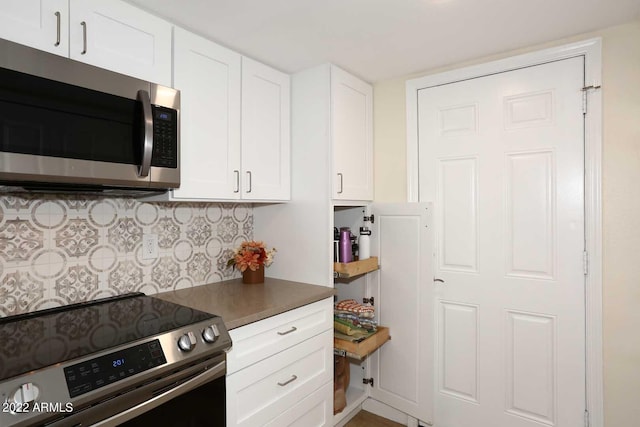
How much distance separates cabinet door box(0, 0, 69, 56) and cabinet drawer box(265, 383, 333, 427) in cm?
178

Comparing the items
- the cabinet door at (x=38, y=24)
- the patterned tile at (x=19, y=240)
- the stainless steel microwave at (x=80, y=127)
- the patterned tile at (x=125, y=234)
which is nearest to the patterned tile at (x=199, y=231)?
the patterned tile at (x=125, y=234)

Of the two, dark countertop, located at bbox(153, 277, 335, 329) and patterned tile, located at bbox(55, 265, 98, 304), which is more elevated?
patterned tile, located at bbox(55, 265, 98, 304)

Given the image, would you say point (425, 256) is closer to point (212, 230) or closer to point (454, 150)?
point (454, 150)

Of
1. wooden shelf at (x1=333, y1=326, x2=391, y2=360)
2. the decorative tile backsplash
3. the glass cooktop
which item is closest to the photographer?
the glass cooktop

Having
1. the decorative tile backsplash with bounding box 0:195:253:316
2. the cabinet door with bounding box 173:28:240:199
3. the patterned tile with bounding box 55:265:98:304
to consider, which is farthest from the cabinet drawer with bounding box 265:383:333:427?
the cabinet door with bounding box 173:28:240:199

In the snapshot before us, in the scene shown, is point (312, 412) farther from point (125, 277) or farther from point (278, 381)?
point (125, 277)

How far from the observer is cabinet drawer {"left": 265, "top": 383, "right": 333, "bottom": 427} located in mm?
1718

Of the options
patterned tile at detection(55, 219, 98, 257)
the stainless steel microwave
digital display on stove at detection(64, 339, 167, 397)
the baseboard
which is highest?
the stainless steel microwave

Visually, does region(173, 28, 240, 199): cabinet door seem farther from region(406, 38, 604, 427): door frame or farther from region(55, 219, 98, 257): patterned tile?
region(406, 38, 604, 427): door frame

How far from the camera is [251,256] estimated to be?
2154 millimetres

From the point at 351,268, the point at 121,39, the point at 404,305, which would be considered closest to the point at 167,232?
the point at 121,39

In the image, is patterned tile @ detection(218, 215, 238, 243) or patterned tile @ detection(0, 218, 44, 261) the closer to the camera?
patterned tile @ detection(0, 218, 44, 261)

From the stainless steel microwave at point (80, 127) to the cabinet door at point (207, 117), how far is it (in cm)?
13

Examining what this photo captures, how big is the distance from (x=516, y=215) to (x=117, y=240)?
2157mm
